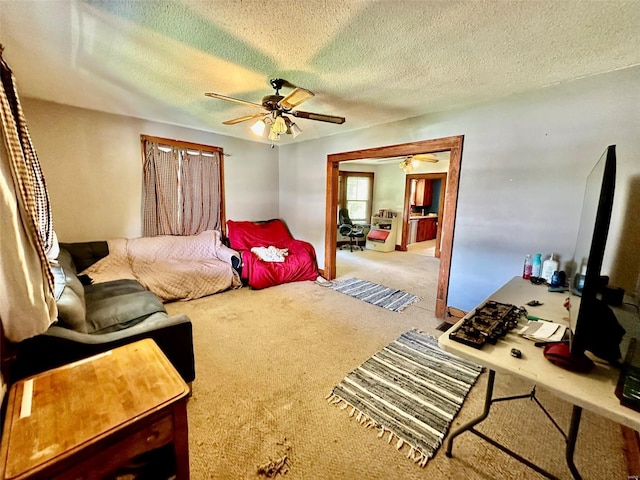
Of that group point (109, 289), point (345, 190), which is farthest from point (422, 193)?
point (109, 289)

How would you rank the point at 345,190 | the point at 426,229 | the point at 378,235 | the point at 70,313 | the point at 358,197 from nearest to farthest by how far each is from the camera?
the point at 70,313 → the point at 378,235 → the point at 345,190 → the point at 358,197 → the point at 426,229

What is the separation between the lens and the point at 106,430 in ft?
2.72

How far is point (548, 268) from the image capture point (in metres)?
2.12

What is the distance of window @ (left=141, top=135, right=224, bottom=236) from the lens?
11.8 feet

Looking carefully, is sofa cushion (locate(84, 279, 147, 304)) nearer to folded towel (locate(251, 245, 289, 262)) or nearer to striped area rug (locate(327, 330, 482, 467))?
folded towel (locate(251, 245, 289, 262))

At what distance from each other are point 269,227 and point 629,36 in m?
4.33

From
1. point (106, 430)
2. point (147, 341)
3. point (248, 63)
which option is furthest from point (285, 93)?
point (106, 430)

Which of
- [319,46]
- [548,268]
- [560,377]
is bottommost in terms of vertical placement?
[560,377]

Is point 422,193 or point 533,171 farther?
point 422,193

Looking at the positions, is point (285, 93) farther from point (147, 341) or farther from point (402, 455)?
point (402, 455)

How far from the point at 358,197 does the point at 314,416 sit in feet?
21.6

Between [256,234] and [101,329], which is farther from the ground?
[256,234]

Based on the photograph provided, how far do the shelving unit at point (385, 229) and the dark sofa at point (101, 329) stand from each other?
5.22m

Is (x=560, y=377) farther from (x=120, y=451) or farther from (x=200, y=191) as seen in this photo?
(x=200, y=191)
